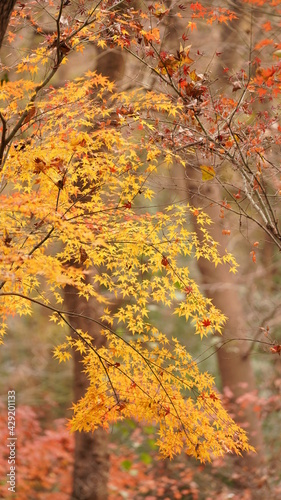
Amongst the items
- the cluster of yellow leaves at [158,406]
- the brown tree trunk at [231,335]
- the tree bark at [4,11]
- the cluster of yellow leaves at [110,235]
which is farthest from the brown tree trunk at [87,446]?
the tree bark at [4,11]

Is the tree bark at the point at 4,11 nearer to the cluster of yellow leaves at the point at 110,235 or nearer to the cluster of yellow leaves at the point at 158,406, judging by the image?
the cluster of yellow leaves at the point at 110,235

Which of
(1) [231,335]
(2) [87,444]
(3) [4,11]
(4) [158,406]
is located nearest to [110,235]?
(4) [158,406]

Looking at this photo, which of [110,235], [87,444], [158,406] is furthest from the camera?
[87,444]

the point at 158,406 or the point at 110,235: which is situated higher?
the point at 110,235

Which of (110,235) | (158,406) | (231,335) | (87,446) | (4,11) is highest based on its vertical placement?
(231,335)

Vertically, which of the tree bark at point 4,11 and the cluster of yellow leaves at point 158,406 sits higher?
the tree bark at point 4,11

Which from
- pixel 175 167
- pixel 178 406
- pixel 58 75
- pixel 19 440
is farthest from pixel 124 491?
pixel 58 75

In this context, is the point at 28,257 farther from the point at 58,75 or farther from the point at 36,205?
the point at 58,75

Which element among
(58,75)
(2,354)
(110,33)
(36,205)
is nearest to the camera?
(36,205)

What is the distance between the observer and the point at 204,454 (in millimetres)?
5641

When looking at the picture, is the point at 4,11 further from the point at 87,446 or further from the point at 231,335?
the point at 231,335

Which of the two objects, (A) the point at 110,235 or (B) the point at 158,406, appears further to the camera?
(B) the point at 158,406

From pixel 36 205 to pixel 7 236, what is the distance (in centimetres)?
40

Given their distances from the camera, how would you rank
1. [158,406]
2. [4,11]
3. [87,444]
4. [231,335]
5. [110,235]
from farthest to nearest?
[231,335] → [87,444] → [158,406] → [110,235] → [4,11]
